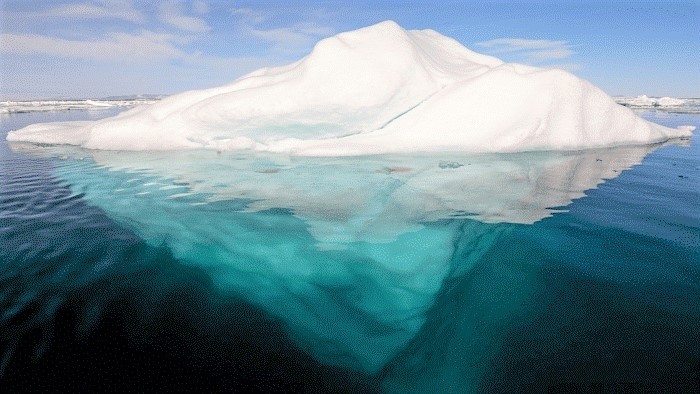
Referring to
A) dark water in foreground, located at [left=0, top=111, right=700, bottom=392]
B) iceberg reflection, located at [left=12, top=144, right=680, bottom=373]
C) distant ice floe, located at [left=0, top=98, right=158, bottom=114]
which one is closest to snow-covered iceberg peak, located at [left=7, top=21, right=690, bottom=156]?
iceberg reflection, located at [left=12, top=144, right=680, bottom=373]

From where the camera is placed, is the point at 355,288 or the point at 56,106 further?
the point at 56,106

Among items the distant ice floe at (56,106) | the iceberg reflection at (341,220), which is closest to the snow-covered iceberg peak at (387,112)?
the iceberg reflection at (341,220)

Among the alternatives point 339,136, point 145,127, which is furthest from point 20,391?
point 145,127

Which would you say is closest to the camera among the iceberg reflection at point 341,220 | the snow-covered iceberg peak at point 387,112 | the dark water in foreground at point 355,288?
the dark water in foreground at point 355,288

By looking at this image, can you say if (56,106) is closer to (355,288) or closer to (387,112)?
(387,112)

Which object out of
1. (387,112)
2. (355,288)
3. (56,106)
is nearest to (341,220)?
(355,288)

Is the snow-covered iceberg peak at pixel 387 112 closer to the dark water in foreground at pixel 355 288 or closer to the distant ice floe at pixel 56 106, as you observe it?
the dark water in foreground at pixel 355 288

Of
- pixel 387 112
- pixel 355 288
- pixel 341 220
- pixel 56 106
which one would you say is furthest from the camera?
pixel 56 106
